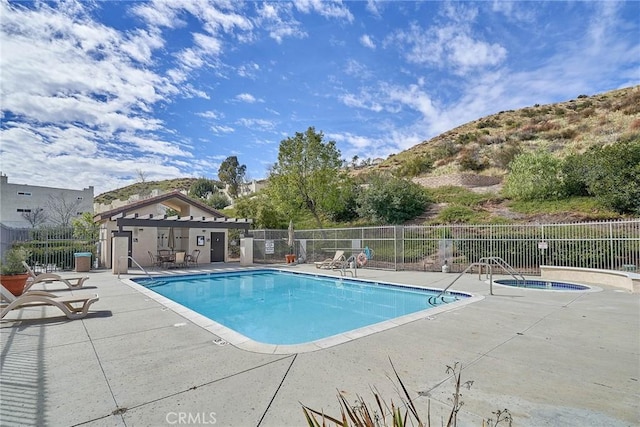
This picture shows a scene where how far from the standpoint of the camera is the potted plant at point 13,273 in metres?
8.16

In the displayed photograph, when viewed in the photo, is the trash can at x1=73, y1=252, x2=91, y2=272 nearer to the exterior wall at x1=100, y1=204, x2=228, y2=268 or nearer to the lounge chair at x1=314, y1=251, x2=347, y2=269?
the exterior wall at x1=100, y1=204, x2=228, y2=268

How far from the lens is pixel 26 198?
38781 mm

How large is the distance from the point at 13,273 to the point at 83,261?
8.14 metres

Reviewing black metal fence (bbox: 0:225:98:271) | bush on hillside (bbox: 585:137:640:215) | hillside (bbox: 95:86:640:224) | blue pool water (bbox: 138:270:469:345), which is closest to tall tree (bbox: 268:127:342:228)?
hillside (bbox: 95:86:640:224)

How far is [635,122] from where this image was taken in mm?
30672

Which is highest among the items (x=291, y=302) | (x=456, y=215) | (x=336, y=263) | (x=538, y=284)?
(x=456, y=215)

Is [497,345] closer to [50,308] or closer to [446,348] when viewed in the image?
[446,348]

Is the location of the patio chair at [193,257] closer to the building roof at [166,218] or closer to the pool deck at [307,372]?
the building roof at [166,218]

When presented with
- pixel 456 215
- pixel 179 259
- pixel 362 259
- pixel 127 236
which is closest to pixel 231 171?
pixel 179 259

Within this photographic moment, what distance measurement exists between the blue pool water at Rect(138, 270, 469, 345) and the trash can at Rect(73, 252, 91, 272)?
4.72 meters

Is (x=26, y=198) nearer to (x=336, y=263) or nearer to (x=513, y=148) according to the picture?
(x=336, y=263)

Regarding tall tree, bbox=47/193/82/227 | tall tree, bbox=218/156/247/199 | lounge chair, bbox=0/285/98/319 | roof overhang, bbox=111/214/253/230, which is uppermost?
tall tree, bbox=218/156/247/199

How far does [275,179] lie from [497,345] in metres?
20.5

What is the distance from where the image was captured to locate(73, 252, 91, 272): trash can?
15.5 meters
